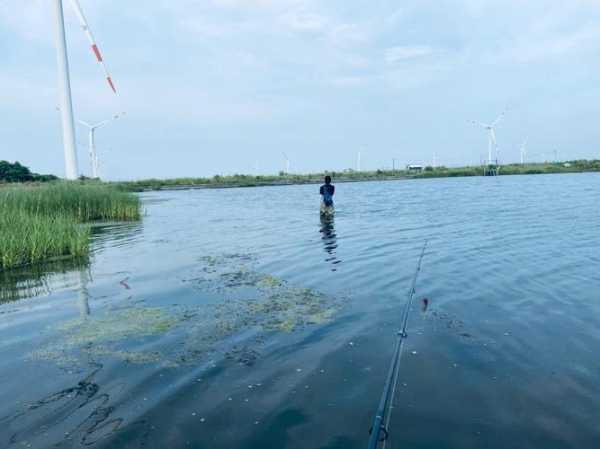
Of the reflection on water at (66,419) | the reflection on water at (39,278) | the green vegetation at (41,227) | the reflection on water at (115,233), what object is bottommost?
the reflection on water at (66,419)

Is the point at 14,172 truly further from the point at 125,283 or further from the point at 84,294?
the point at 84,294

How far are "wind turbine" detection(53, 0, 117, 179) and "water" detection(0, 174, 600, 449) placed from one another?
2147 cm

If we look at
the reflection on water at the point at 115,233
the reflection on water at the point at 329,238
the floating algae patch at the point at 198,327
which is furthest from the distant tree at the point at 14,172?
the floating algae patch at the point at 198,327

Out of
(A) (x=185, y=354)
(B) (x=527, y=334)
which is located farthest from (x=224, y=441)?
(B) (x=527, y=334)

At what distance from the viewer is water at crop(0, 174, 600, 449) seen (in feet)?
15.0

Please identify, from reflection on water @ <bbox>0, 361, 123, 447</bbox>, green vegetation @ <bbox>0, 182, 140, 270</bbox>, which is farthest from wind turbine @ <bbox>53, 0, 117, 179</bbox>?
reflection on water @ <bbox>0, 361, 123, 447</bbox>

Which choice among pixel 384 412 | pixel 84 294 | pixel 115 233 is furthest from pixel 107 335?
pixel 115 233

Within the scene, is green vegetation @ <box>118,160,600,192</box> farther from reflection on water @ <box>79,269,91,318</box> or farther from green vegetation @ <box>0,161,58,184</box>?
reflection on water @ <box>79,269,91,318</box>

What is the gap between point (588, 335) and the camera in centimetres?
671

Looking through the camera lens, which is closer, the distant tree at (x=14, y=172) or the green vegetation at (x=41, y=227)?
the green vegetation at (x=41, y=227)

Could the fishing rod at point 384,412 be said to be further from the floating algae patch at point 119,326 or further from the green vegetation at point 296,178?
the green vegetation at point 296,178

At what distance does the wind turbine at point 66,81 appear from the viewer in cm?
3042

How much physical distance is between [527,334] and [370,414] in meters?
3.43

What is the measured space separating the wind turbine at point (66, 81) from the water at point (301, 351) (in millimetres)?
21470
